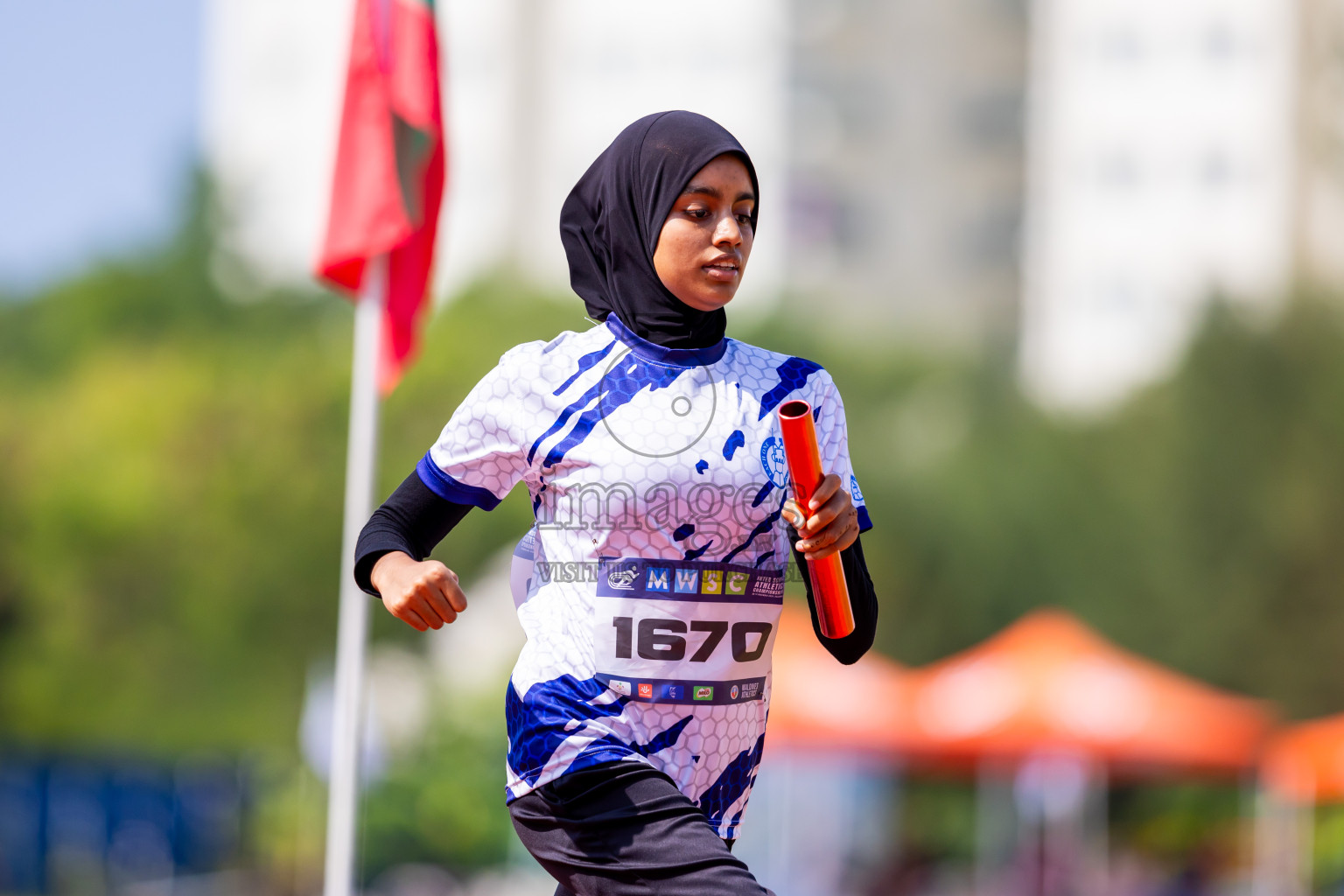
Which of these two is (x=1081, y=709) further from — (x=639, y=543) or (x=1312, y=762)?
(x=639, y=543)

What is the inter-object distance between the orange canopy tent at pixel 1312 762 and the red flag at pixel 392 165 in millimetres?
11564

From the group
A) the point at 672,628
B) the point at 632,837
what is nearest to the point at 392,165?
the point at 672,628

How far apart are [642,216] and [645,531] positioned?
0.53m

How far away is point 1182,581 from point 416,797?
54.3 ft

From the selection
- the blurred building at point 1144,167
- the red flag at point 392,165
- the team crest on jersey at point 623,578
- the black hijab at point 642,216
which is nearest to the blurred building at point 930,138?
the blurred building at point 1144,167

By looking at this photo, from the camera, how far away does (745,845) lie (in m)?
19.3

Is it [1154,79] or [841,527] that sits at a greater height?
[1154,79]

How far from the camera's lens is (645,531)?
2.74 meters

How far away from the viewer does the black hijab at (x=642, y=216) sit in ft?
9.23

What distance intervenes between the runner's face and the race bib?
47cm

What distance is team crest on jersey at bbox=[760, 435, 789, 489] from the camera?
279 centimetres

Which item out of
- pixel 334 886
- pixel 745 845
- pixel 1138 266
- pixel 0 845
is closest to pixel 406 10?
pixel 334 886

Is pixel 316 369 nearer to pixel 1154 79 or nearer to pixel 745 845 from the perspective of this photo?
pixel 745 845

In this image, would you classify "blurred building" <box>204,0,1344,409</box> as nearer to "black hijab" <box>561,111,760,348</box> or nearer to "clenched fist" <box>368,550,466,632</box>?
"black hijab" <box>561,111,760,348</box>
